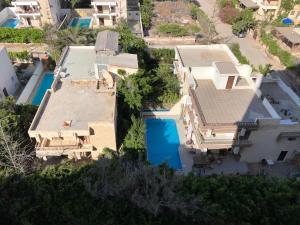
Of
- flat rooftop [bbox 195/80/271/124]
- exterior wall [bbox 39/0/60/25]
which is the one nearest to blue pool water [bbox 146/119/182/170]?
flat rooftop [bbox 195/80/271/124]

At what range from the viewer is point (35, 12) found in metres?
48.2

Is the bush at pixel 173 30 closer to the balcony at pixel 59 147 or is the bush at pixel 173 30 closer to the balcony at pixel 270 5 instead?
the balcony at pixel 270 5

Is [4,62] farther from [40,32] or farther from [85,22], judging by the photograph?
[85,22]

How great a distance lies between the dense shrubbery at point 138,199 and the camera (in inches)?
696

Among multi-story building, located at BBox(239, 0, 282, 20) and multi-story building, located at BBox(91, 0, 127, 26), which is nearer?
multi-story building, located at BBox(91, 0, 127, 26)

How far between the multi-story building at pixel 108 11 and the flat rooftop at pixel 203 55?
66.1 ft

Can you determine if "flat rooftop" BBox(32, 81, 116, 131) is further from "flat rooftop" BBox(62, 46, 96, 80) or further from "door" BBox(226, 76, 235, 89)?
"door" BBox(226, 76, 235, 89)

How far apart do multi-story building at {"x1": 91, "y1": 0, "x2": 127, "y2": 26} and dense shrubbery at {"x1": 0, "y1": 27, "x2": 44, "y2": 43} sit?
1183cm

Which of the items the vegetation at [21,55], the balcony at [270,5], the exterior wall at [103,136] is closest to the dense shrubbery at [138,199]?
the exterior wall at [103,136]

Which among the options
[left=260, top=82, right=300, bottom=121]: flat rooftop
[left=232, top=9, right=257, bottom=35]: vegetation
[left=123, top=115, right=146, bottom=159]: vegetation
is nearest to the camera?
[left=123, top=115, right=146, bottom=159]: vegetation

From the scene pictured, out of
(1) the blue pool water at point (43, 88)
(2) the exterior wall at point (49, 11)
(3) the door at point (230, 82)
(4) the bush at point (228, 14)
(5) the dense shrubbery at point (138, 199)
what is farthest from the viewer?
(4) the bush at point (228, 14)

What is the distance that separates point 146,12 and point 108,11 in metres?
8.57

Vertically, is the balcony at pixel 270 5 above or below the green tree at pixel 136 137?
above

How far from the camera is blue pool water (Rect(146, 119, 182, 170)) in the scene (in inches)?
1048
